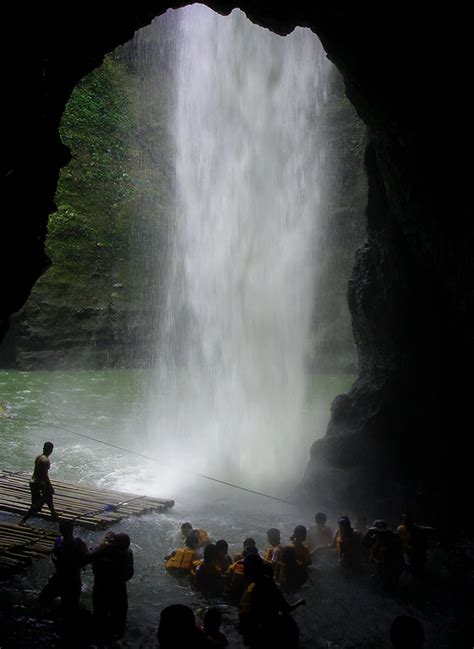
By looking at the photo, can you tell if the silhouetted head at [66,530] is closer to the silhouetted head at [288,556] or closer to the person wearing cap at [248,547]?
the person wearing cap at [248,547]

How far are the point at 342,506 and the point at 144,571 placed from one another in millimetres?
4497

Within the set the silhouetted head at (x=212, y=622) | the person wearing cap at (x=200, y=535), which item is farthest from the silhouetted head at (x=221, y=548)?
the silhouetted head at (x=212, y=622)

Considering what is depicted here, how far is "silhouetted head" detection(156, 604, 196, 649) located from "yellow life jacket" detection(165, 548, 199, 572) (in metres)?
4.50

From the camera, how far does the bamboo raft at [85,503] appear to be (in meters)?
8.77

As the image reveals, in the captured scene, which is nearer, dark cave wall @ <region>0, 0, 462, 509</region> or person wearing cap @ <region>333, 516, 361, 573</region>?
dark cave wall @ <region>0, 0, 462, 509</region>

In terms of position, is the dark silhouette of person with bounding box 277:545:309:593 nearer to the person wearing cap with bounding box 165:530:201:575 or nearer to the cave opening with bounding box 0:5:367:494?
the person wearing cap with bounding box 165:530:201:575

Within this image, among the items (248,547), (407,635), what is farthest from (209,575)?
(407,635)

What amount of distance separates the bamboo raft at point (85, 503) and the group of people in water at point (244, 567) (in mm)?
504

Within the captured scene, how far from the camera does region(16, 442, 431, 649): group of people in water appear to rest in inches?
181

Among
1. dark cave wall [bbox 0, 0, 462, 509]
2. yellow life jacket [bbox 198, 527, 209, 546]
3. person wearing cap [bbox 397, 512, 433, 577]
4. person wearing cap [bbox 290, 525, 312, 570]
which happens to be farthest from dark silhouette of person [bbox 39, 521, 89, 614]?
person wearing cap [bbox 397, 512, 433, 577]

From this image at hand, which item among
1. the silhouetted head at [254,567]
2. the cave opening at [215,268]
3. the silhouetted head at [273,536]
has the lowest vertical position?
the silhouetted head at [254,567]

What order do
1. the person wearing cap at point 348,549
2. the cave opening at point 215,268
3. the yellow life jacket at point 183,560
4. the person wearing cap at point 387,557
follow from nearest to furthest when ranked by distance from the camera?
the person wearing cap at point 387,557 → the yellow life jacket at point 183,560 → the person wearing cap at point 348,549 → the cave opening at point 215,268

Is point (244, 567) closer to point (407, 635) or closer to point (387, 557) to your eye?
point (407, 635)

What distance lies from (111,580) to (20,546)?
2577 millimetres
